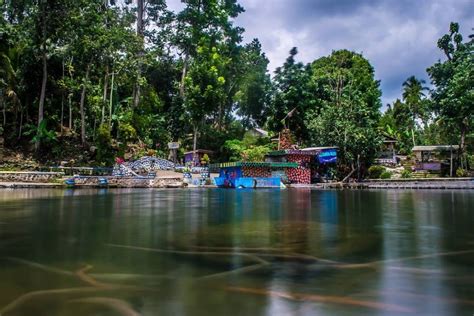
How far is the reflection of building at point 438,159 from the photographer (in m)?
40.3

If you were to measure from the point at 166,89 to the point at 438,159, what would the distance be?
33.0 m

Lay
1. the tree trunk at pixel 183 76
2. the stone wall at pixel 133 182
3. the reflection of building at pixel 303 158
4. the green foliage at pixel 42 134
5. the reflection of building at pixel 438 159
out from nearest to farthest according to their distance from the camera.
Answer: the stone wall at pixel 133 182
the green foliage at pixel 42 134
the reflection of building at pixel 303 158
the reflection of building at pixel 438 159
the tree trunk at pixel 183 76

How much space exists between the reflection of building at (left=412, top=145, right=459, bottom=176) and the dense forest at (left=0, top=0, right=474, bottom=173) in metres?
1.36

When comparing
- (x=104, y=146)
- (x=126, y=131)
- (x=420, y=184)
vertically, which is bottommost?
(x=420, y=184)

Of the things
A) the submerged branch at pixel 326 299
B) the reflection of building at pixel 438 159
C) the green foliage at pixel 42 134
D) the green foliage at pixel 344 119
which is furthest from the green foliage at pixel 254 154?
the submerged branch at pixel 326 299

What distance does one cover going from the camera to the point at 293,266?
5887 mm

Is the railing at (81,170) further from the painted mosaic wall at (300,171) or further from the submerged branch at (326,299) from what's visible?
the submerged branch at (326,299)

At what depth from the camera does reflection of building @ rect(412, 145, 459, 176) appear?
40.3 meters

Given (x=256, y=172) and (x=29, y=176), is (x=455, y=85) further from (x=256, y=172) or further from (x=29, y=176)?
(x=29, y=176)

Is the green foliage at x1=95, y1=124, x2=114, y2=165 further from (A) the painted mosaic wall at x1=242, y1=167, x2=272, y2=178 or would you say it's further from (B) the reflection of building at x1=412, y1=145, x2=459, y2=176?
(B) the reflection of building at x1=412, y1=145, x2=459, y2=176

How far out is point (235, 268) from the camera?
18.8 ft

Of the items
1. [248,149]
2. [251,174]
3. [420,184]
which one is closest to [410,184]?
Result: [420,184]

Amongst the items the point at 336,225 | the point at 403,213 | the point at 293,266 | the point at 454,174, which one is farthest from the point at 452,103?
the point at 293,266

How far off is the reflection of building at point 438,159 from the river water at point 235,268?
33459 millimetres
